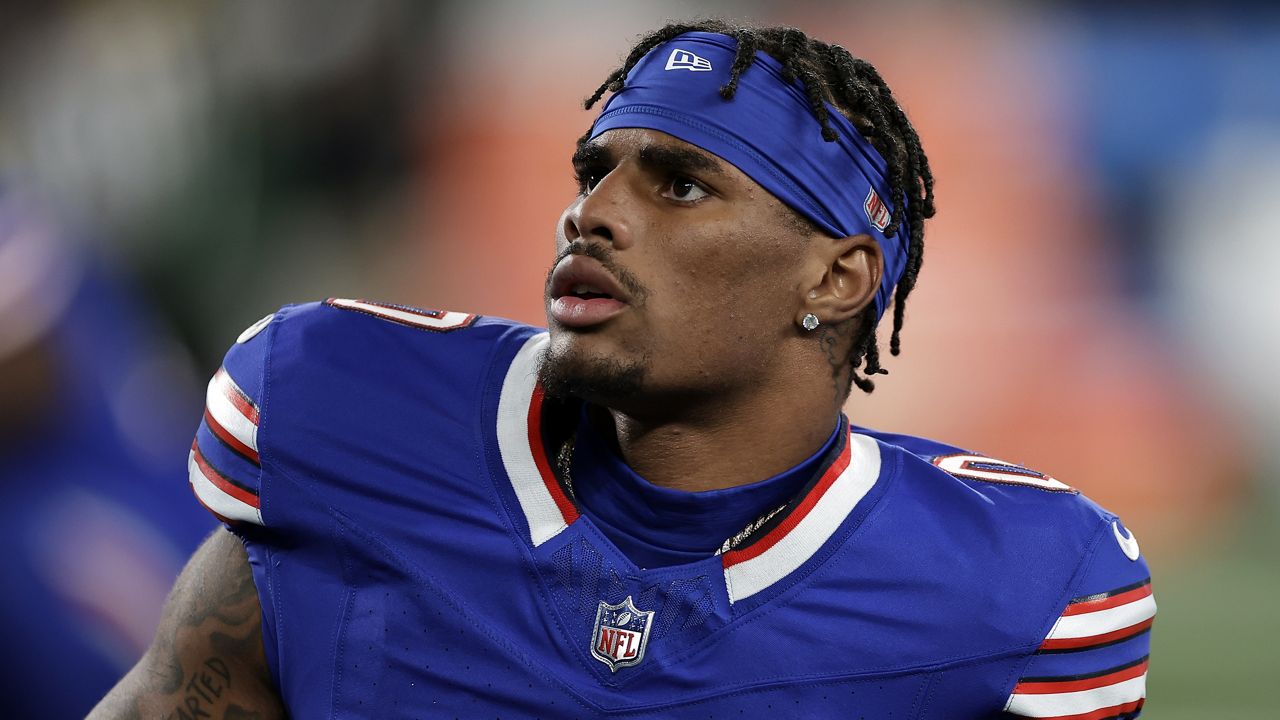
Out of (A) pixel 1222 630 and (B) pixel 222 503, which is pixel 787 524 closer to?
(B) pixel 222 503

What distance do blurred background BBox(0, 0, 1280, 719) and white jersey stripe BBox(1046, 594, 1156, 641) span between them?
9.89 ft

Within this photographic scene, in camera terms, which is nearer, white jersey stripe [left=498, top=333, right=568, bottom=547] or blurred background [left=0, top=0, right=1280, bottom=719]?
white jersey stripe [left=498, top=333, right=568, bottom=547]

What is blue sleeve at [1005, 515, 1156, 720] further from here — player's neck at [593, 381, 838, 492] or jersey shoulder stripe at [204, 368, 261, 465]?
jersey shoulder stripe at [204, 368, 261, 465]

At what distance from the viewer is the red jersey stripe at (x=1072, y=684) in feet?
6.46

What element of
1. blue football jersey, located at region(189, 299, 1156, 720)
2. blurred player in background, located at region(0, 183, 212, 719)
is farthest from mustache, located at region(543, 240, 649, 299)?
blurred player in background, located at region(0, 183, 212, 719)

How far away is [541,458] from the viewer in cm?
212

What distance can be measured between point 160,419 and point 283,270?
8.14 ft

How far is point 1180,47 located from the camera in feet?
19.6

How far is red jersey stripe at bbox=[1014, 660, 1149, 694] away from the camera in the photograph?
197 cm

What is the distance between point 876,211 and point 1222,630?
3.19 meters

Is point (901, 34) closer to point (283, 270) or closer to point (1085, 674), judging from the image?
point (283, 270)

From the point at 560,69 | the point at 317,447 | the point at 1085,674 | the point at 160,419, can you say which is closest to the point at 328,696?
the point at 317,447

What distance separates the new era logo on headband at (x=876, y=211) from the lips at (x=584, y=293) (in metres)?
0.44

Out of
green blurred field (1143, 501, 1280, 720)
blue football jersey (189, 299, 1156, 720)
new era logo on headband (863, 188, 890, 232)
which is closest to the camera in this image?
blue football jersey (189, 299, 1156, 720)
